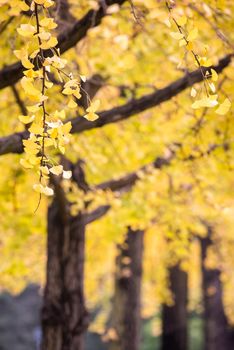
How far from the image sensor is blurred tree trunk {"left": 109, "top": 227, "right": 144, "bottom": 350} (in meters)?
9.60

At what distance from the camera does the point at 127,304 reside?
9625mm

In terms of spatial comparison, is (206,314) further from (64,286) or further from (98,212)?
(64,286)

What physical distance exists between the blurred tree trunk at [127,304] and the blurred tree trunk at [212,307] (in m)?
6.98


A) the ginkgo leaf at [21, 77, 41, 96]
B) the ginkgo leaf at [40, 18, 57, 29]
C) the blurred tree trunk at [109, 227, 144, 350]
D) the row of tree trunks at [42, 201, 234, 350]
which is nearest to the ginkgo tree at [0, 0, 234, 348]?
the row of tree trunks at [42, 201, 234, 350]

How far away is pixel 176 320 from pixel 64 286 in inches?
385

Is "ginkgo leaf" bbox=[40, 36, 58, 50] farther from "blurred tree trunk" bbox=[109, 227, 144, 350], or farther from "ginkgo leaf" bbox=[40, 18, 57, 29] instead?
"blurred tree trunk" bbox=[109, 227, 144, 350]

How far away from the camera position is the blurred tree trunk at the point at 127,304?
9.60 meters

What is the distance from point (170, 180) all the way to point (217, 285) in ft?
36.3

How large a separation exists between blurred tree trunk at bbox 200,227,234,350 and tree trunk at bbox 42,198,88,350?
11.1 metres

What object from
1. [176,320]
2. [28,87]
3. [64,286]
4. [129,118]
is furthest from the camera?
[176,320]

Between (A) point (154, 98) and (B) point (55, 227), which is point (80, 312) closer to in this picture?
(B) point (55, 227)

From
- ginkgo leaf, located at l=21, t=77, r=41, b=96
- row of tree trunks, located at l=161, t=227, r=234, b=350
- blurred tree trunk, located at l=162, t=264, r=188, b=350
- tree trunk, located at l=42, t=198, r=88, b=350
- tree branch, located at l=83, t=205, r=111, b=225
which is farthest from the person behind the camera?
row of tree trunks, located at l=161, t=227, r=234, b=350

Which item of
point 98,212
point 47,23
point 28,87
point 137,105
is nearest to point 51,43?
point 47,23

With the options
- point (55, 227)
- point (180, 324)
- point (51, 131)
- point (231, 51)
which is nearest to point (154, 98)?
point (231, 51)
